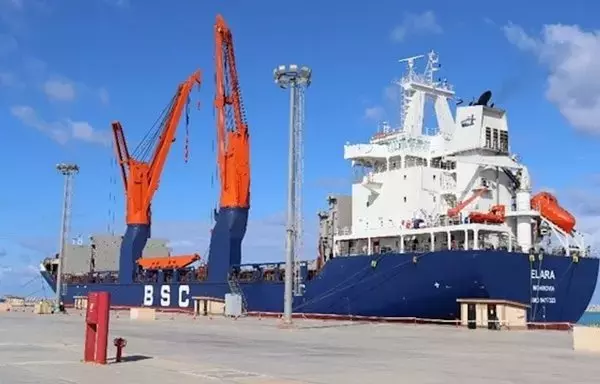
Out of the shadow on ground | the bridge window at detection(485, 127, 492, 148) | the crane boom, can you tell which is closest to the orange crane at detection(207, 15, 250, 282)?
the crane boom

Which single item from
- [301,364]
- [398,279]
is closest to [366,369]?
[301,364]

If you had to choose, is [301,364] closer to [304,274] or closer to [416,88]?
[304,274]

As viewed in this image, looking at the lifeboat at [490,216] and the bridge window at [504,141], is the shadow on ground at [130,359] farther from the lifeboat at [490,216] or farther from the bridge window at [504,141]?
the bridge window at [504,141]

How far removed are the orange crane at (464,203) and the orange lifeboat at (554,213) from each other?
278 cm

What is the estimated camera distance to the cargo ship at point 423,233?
1390 inches

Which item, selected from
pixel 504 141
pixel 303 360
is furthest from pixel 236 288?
pixel 303 360

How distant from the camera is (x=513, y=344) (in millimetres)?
23375

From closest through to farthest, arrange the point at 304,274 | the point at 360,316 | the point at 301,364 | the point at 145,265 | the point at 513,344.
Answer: the point at 301,364 → the point at 513,344 → the point at 360,316 → the point at 304,274 → the point at 145,265

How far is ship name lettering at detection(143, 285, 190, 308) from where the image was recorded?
177 feet

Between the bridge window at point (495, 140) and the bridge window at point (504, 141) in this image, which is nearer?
the bridge window at point (495, 140)

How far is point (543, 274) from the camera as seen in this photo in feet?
117

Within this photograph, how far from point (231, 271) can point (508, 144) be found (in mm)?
A: 20257

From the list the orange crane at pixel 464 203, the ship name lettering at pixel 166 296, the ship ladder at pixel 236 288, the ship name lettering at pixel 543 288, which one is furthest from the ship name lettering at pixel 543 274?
the ship name lettering at pixel 166 296

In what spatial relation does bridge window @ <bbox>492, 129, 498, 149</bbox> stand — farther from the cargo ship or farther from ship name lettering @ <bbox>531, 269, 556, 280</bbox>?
ship name lettering @ <bbox>531, 269, 556, 280</bbox>
